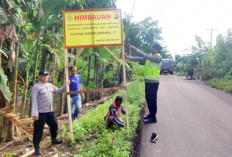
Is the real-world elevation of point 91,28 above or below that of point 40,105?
above

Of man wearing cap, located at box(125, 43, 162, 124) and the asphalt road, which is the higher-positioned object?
man wearing cap, located at box(125, 43, 162, 124)

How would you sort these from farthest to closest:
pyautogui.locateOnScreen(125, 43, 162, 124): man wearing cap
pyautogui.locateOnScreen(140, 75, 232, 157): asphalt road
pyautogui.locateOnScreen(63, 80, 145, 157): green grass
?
pyautogui.locateOnScreen(125, 43, 162, 124): man wearing cap, pyautogui.locateOnScreen(140, 75, 232, 157): asphalt road, pyautogui.locateOnScreen(63, 80, 145, 157): green grass

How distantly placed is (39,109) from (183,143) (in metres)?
3.16

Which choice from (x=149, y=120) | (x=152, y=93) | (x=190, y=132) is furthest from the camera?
(x=149, y=120)

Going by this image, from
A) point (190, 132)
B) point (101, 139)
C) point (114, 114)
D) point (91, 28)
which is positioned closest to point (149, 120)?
point (190, 132)

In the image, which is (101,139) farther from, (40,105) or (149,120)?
(149,120)

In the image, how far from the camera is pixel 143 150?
15.9 feet

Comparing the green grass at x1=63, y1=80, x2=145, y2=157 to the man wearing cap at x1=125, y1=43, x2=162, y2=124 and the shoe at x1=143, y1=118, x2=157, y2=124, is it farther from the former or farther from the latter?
the man wearing cap at x1=125, y1=43, x2=162, y2=124

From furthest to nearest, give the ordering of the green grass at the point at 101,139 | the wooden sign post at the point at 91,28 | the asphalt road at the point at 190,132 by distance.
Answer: the asphalt road at the point at 190,132 < the wooden sign post at the point at 91,28 < the green grass at the point at 101,139

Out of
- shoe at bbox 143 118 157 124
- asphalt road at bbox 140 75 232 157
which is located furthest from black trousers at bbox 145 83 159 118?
asphalt road at bbox 140 75 232 157

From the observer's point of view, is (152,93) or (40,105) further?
(152,93)

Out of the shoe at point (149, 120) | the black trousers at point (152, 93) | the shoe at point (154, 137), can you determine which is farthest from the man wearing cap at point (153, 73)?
the shoe at point (154, 137)

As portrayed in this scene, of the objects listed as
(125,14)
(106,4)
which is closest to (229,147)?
(106,4)

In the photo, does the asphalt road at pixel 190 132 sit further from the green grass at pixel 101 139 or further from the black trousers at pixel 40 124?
the black trousers at pixel 40 124
